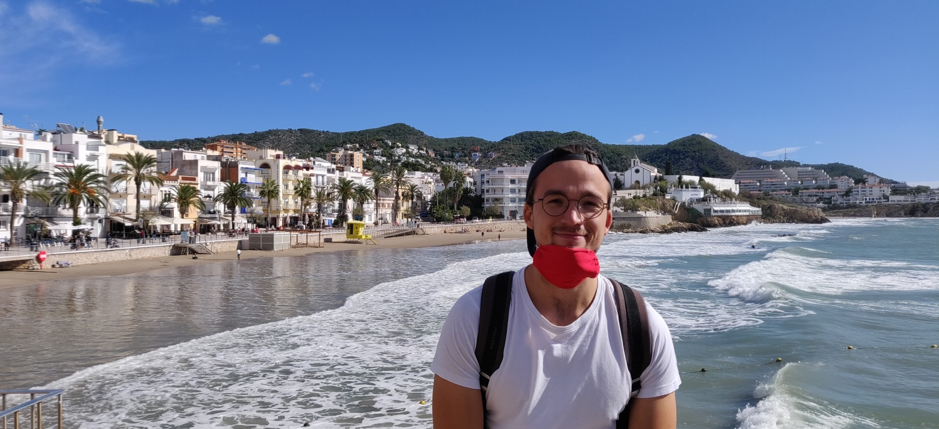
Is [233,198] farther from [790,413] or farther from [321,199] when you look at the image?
[790,413]

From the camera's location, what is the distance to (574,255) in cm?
187

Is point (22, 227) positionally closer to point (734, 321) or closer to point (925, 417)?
point (734, 321)

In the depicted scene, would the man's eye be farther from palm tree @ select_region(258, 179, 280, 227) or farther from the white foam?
palm tree @ select_region(258, 179, 280, 227)

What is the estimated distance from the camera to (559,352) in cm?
198

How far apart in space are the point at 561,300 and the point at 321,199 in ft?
215

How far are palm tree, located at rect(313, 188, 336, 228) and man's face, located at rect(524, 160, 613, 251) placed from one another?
64.8m

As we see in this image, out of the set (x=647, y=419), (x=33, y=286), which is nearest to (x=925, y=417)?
(x=647, y=419)

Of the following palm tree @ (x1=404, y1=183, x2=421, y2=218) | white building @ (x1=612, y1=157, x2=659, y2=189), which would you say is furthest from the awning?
white building @ (x1=612, y1=157, x2=659, y2=189)

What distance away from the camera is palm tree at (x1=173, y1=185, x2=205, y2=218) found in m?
50.0

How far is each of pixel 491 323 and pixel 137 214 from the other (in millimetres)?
48649

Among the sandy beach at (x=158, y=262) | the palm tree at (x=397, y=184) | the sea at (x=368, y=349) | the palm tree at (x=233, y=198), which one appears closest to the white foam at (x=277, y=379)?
the sea at (x=368, y=349)

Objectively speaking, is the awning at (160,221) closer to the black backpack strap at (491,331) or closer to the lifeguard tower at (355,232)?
the lifeguard tower at (355,232)

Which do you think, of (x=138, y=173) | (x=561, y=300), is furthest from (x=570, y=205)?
(x=138, y=173)

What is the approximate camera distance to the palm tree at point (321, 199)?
215ft
